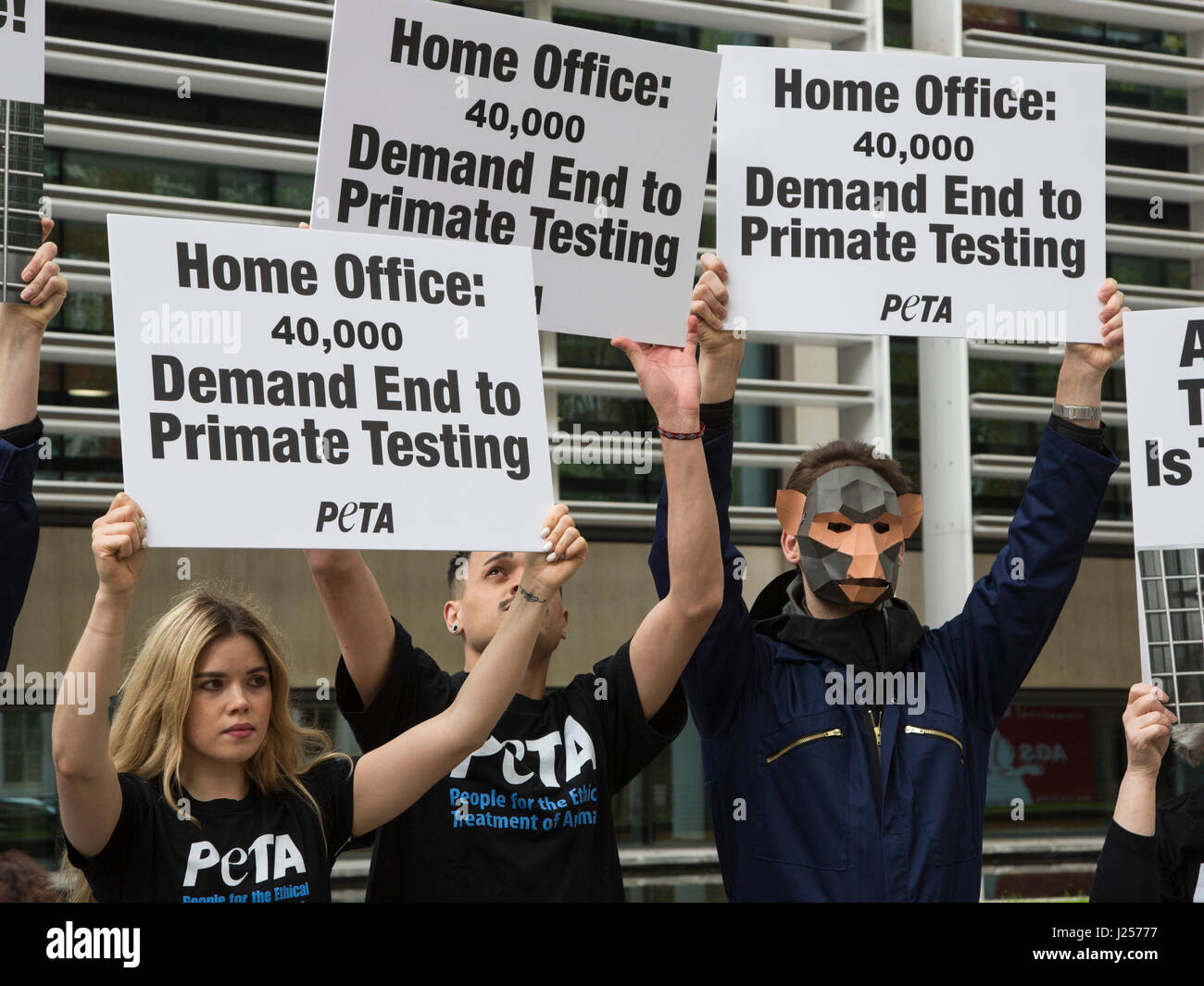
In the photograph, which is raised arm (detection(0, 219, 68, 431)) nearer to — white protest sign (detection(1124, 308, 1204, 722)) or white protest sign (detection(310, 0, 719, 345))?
white protest sign (detection(310, 0, 719, 345))

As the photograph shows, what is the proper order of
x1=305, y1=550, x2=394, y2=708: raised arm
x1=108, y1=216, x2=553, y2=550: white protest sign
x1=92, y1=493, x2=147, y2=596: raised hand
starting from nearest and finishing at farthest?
x1=92, y1=493, x2=147, y2=596: raised hand → x1=108, y1=216, x2=553, y2=550: white protest sign → x1=305, y1=550, x2=394, y2=708: raised arm

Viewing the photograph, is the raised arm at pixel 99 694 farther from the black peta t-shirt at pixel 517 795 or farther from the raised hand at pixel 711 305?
the raised hand at pixel 711 305

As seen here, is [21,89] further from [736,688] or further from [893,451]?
[893,451]

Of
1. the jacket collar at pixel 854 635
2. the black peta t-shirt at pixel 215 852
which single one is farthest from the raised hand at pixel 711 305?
the black peta t-shirt at pixel 215 852

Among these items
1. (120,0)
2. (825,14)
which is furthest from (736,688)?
(825,14)

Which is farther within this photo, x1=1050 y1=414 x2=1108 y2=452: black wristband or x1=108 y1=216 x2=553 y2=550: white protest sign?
x1=1050 y1=414 x2=1108 y2=452: black wristband

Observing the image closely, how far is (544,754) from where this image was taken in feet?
10.4

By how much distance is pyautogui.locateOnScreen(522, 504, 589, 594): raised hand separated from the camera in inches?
115

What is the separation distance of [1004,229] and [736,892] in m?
1.67

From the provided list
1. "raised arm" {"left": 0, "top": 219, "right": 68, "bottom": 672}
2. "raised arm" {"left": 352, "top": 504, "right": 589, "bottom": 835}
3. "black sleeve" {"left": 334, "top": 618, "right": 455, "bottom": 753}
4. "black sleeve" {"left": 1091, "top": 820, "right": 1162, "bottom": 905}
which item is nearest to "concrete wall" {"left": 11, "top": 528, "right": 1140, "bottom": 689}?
→ "black sleeve" {"left": 334, "top": 618, "right": 455, "bottom": 753}

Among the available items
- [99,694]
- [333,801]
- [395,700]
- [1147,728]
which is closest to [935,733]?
[1147,728]

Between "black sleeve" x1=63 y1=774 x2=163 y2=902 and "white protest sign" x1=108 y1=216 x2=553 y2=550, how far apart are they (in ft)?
1.57

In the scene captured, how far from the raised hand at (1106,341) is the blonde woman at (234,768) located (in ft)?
4.33

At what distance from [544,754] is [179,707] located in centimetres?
77
